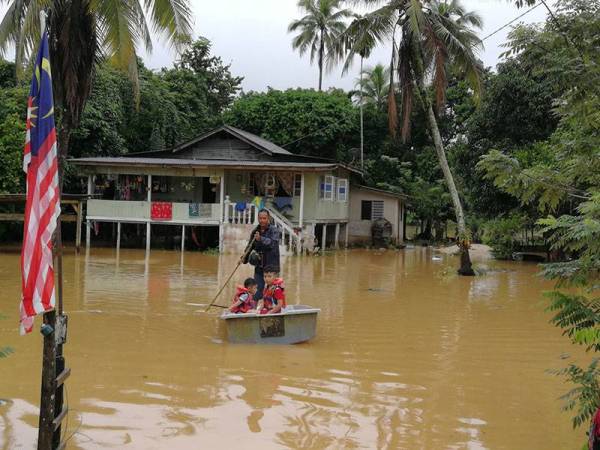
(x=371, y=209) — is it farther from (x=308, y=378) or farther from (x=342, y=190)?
(x=308, y=378)

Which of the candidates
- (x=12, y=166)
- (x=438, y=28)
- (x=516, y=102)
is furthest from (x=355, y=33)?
(x=12, y=166)

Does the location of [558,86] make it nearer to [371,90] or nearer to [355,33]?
[355,33]

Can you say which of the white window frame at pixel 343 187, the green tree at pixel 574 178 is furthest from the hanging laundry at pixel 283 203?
the green tree at pixel 574 178

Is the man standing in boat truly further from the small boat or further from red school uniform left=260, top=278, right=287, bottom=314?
the small boat

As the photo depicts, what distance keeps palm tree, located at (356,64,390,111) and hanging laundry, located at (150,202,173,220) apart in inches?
686

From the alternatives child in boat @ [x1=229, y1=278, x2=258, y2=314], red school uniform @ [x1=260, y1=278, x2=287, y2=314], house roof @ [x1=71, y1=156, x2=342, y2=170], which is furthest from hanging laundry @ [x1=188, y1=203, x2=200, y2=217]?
red school uniform @ [x1=260, y1=278, x2=287, y2=314]

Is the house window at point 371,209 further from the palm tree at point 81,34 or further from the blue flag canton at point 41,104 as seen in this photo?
the blue flag canton at point 41,104

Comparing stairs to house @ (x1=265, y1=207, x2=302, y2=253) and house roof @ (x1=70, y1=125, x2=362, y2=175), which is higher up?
house roof @ (x1=70, y1=125, x2=362, y2=175)

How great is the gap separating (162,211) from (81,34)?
41.9 feet

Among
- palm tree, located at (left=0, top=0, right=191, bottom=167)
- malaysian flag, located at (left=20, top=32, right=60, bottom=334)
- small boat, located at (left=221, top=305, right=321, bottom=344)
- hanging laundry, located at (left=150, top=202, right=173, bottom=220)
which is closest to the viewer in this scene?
malaysian flag, located at (left=20, top=32, right=60, bottom=334)

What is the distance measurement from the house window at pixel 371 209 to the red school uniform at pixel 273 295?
72.5 ft

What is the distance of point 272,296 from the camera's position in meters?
8.38

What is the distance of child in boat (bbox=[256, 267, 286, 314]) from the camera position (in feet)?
27.3

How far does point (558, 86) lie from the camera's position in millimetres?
6211
